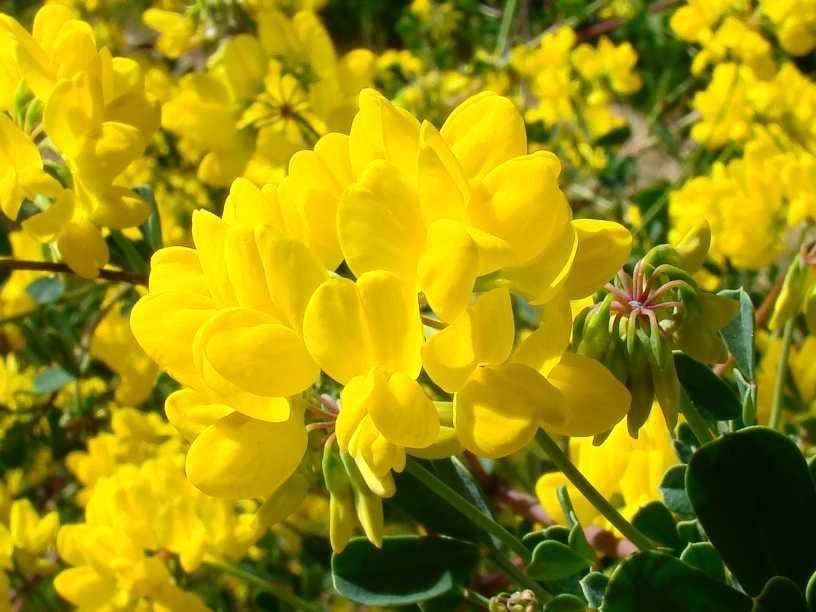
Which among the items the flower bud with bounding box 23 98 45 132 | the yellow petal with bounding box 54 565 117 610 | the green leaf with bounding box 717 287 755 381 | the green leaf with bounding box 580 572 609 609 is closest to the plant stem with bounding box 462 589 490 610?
the green leaf with bounding box 580 572 609 609

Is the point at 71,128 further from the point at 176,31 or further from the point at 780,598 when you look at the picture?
the point at 176,31

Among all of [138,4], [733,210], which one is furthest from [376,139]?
[138,4]

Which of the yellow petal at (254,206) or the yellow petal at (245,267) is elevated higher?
the yellow petal at (254,206)

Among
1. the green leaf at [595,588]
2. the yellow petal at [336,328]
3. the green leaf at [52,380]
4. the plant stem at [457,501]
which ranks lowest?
the green leaf at [52,380]

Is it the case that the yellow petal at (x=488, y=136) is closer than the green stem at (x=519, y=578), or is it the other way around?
the yellow petal at (x=488, y=136)

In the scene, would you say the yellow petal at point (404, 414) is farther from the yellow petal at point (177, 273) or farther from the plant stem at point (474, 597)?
the plant stem at point (474, 597)

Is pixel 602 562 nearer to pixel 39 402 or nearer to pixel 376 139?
pixel 376 139

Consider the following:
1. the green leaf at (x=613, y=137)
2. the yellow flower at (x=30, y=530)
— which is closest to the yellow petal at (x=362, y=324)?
the yellow flower at (x=30, y=530)

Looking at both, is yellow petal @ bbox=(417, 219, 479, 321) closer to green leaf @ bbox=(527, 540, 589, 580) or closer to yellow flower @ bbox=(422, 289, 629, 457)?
yellow flower @ bbox=(422, 289, 629, 457)
